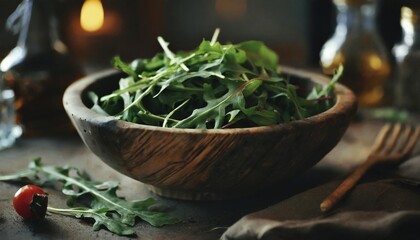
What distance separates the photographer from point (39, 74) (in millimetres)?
1378

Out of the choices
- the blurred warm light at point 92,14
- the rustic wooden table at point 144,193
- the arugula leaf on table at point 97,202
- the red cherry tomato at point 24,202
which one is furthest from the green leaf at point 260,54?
the blurred warm light at point 92,14

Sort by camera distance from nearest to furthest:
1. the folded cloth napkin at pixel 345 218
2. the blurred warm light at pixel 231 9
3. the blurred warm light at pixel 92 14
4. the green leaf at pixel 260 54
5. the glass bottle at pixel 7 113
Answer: the folded cloth napkin at pixel 345 218
the green leaf at pixel 260 54
the glass bottle at pixel 7 113
the blurred warm light at pixel 92 14
the blurred warm light at pixel 231 9

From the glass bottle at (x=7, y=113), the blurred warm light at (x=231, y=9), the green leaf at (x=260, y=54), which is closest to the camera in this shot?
the green leaf at (x=260, y=54)

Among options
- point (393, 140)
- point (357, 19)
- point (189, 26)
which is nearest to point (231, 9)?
point (189, 26)

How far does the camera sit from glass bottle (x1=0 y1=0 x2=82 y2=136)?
1.37 m

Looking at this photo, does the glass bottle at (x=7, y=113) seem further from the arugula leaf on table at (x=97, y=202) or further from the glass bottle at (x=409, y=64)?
the glass bottle at (x=409, y=64)

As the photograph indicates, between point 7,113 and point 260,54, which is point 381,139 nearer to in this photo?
point 260,54

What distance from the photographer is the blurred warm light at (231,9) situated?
214cm

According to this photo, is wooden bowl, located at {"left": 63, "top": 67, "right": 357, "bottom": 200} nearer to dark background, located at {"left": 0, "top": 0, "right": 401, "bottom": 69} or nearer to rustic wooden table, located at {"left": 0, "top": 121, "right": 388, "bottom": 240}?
rustic wooden table, located at {"left": 0, "top": 121, "right": 388, "bottom": 240}

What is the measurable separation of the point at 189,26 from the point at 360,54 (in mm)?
777

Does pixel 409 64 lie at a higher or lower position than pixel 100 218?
higher

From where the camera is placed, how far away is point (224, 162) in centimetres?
87

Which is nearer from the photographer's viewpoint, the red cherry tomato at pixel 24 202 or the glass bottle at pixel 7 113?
the red cherry tomato at pixel 24 202

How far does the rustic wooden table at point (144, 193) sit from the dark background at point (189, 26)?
653 mm
